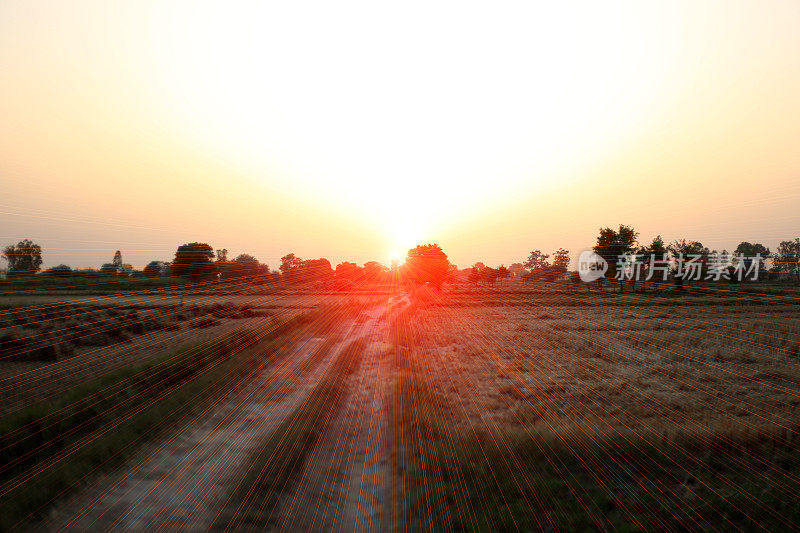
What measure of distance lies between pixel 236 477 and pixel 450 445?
434 centimetres

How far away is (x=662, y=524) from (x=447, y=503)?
3.04 metres

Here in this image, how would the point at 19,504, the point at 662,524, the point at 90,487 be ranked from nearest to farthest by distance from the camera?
the point at 662,524 → the point at 19,504 → the point at 90,487

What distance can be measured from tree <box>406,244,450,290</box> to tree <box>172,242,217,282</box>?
133 feet

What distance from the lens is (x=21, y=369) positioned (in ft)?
51.8

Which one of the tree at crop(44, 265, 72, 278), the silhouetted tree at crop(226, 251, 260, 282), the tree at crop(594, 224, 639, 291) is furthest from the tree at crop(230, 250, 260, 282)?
the tree at crop(594, 224, 639, 291)

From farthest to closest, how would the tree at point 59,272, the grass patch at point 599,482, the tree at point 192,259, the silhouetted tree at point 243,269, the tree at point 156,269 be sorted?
the silhouetted tree at point 243,269 → the tree at point 192,259 → the tree at point 156,269 → the tree at point 59,272 → the grass patch at point 599,482

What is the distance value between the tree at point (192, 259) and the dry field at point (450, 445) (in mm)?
7430

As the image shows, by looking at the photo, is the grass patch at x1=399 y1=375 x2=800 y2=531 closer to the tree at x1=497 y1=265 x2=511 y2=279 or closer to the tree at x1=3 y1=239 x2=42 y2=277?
the tree at x1=3 y1=239 x2=42 y2=277

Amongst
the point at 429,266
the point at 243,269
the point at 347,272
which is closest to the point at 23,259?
the point at 243,269

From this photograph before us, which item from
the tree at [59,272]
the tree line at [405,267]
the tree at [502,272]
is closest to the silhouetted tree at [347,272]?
the tree line at [405,267]

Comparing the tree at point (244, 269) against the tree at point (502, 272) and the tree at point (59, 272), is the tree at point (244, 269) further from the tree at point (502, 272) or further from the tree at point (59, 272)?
the tree at point (502, 272)

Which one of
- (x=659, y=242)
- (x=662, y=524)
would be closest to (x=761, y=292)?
(x=659, y=242)

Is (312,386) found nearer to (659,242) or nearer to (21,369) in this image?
(21,369)

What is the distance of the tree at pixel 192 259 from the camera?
77.0ft
